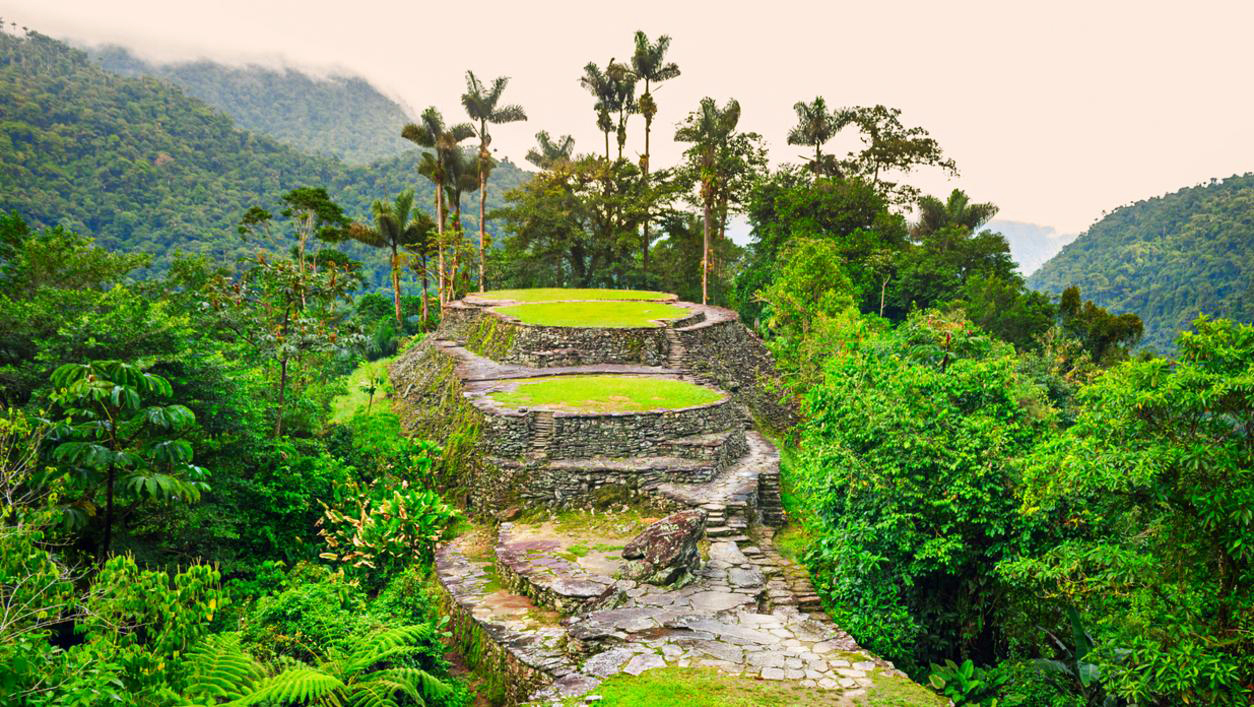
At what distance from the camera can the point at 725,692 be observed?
6.48 metres

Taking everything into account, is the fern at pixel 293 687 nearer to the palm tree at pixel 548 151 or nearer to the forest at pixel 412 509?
the forest at pixel 412 509

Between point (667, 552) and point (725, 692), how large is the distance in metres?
2.70

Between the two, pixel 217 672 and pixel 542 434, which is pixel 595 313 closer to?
pixel 542 434

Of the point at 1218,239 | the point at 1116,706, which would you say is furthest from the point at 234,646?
the point at 1218,239

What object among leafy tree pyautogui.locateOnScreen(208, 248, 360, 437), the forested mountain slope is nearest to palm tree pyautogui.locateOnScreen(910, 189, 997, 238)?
the forested mountain slope

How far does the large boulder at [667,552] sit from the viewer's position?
904cm

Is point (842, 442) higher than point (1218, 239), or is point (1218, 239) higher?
point (1218, 239)

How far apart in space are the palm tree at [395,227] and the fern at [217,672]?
28.1 m

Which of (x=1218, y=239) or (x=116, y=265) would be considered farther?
(x=1218, y=239)

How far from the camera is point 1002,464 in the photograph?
27.6ft

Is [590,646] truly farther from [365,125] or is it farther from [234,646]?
[365,125]

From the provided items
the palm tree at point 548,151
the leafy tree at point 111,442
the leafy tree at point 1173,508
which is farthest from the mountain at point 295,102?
the leafy tree at point 1173,508

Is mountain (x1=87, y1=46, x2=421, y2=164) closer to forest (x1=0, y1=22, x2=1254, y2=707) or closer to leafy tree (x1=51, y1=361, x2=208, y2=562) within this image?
forest (x1=0, y1=22, x2=1254, y2=707)

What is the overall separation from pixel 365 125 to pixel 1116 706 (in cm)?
12546
